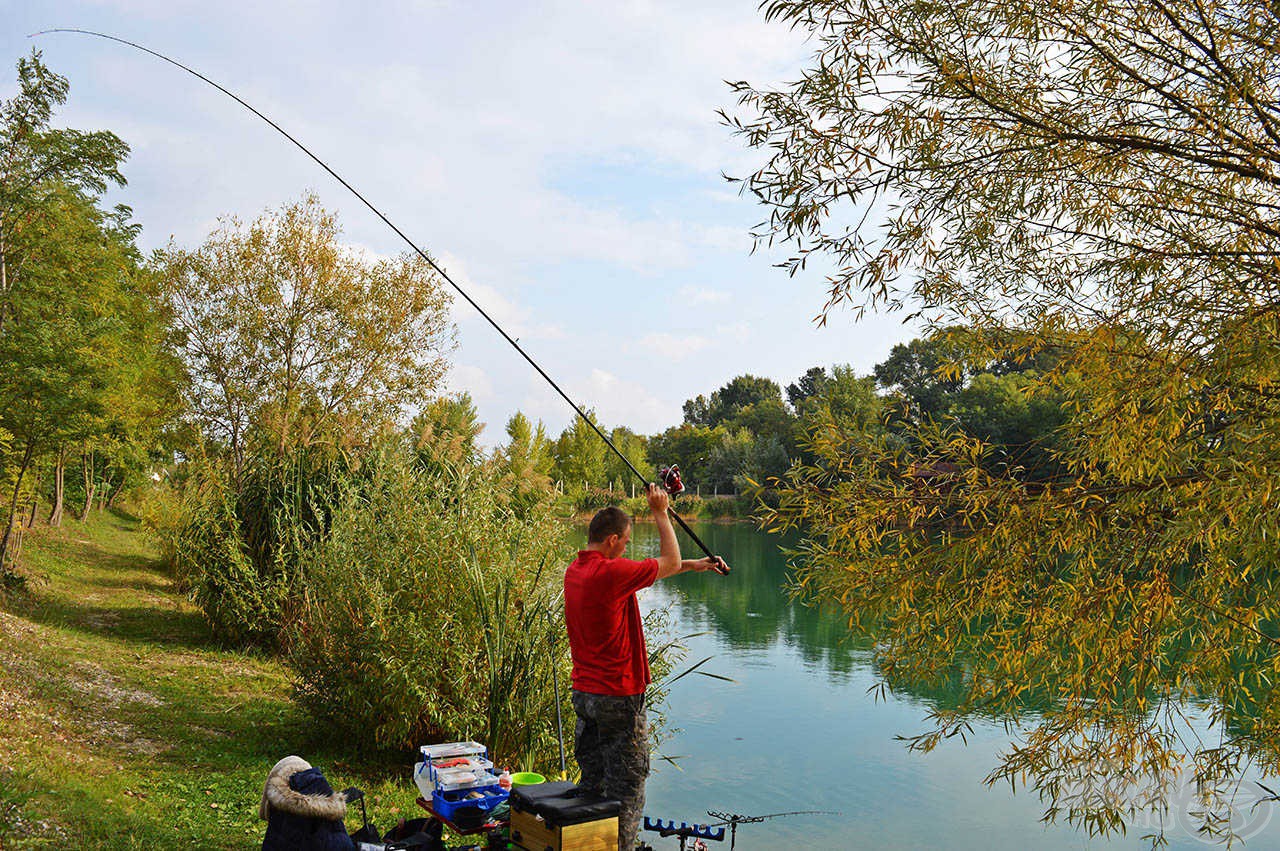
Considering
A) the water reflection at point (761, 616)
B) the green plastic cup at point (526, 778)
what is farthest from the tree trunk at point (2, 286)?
the green plastic cup at point (526, 778)

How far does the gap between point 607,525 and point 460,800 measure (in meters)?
1.66

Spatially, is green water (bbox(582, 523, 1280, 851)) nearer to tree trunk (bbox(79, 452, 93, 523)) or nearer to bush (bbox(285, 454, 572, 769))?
bush (bbox(285, 454, 572, 769))

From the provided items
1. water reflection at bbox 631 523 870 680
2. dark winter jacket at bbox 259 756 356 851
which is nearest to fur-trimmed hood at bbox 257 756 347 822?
dark winter jacket at bbox 259 756 356 851

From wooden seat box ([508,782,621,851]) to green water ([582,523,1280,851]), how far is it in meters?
2.30

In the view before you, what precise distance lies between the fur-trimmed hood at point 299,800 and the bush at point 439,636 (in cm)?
271

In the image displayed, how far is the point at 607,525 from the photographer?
3.96 meters

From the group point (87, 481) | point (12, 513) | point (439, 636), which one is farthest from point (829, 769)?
point (87, 481)

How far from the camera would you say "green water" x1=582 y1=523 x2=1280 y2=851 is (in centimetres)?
901

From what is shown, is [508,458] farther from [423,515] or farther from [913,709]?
[913,709]

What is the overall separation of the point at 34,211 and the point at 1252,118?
1239 centimetres

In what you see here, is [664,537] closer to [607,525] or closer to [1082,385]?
[607,525]

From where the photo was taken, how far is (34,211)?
1145cm

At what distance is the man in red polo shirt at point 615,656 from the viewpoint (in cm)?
381

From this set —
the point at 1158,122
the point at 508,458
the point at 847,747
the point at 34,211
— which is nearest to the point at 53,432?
the point at 34,211
